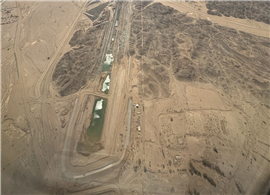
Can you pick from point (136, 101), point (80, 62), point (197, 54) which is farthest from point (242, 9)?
point (80, 62)

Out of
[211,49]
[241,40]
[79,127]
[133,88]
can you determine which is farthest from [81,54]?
[241,40]

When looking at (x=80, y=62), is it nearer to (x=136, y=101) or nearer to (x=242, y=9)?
(x=136, y=101)

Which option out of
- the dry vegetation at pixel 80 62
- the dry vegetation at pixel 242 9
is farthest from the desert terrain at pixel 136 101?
the dry vegetation at pixel 242 9

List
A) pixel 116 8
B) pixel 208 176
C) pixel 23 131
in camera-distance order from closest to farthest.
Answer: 1. pixel 208 176
2. pixel 23 131
3. pixel 116 8

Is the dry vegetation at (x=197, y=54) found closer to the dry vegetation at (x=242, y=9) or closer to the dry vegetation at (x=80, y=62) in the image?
the dry vegetation at (x=242, y=9)

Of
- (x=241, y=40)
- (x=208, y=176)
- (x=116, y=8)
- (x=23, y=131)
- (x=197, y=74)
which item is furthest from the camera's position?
(x=116, y=8)

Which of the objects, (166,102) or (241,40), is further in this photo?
(241,40)

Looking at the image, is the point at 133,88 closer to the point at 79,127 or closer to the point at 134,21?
the point at 79,127

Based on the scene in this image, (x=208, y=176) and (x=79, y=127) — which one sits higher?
(x=79, y=127)
